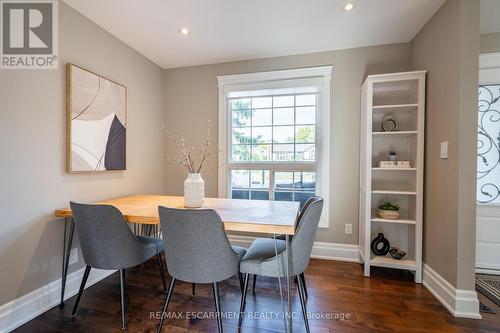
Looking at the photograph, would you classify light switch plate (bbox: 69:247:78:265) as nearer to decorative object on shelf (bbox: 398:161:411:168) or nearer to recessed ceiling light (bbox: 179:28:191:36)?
recessed ceiling light (bbox: 179:28:191:36)

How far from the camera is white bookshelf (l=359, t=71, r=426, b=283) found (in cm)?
225

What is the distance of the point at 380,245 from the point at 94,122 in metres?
3.15

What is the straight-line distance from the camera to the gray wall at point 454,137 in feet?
5.69

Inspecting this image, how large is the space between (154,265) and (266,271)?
1699 mm

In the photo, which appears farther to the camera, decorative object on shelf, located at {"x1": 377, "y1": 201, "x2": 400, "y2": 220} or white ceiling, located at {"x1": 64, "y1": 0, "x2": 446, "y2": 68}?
decorative object on shelf, located at {"x1": 377, "y1": 201, "x2": 400, "y2": 220}

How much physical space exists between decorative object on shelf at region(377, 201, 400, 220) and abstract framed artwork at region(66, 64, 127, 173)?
2804 millimetres

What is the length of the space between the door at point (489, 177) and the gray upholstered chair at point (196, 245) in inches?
108

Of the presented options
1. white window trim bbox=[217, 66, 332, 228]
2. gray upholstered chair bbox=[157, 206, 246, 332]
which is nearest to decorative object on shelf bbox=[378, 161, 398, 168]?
white window trim bbox=[217, 66, 332, 228]

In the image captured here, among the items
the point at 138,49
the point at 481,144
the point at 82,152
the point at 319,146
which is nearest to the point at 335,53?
the point at 319,146

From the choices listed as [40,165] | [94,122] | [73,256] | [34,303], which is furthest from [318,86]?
[34,303]

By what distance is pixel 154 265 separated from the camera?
2.65m

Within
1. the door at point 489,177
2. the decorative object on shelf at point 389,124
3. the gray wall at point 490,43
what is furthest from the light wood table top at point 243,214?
the gray wall at point 490,43

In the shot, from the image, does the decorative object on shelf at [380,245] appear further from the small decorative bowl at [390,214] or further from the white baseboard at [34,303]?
the white baseboard at [34,303]

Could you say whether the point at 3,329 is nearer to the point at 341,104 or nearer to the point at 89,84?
the point at 89,84
